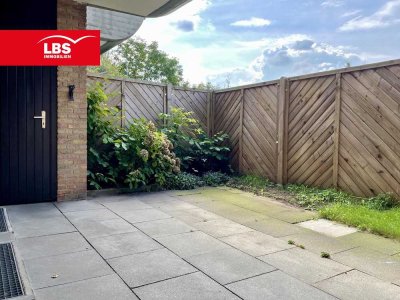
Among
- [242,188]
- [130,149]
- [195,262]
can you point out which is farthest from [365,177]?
[130,149]

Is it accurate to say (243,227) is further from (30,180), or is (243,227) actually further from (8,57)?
(8,57)

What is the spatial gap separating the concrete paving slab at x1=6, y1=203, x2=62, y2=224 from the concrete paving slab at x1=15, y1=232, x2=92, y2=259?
0.70 meters

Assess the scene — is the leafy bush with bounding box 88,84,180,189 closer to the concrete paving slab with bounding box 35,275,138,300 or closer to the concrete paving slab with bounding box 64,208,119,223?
the concrete paving slab with bounding box 64,208,119,223

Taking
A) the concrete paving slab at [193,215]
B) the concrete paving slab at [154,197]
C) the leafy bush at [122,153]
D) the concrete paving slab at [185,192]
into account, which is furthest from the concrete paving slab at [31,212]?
the concrete paving slab at [185,192]

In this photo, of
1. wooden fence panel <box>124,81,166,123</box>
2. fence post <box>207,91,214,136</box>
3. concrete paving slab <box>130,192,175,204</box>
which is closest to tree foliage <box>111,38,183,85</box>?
fence post <box>207,91,214,136</box>

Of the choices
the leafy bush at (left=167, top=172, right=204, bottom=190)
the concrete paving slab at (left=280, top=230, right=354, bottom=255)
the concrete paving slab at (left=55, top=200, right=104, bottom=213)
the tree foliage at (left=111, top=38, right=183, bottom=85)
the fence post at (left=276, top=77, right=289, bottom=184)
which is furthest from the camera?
the tree foliage at (left=111, top=38, right=183, bottom=85)

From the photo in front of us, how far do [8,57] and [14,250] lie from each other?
2700 mm

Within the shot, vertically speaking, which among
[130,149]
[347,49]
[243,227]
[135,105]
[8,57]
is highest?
[347,49]

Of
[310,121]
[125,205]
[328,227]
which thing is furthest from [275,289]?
[310,121]

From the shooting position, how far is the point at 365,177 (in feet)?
15.1

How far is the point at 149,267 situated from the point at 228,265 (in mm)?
584

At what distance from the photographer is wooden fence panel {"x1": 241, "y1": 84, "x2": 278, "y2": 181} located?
5980 mm

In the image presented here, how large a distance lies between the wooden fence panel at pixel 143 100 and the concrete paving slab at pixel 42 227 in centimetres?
275

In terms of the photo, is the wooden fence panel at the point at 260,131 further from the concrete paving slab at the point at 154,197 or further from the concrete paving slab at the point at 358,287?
the concrete paving slab at the point at 358,287
